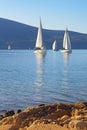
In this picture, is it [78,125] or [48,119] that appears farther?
[48,119]

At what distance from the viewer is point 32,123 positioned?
11.2 metres

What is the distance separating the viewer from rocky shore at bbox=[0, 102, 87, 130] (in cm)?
1042

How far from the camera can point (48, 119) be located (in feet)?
38.7

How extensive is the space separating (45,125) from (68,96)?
1566cm

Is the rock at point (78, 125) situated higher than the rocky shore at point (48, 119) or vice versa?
the rock at point (78, 125)

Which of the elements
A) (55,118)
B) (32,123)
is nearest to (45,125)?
(32,123)

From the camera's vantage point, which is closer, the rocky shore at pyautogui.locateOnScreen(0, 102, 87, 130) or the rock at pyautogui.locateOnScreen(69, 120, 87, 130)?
the rock at pyautogui.locateOnScreen(69, 120, 87, 130)

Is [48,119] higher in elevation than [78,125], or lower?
lower

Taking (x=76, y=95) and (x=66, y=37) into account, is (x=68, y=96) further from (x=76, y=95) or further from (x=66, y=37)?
(x=66, y=37)

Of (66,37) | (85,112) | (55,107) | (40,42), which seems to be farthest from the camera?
(66,37)

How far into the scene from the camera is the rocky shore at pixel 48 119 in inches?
410

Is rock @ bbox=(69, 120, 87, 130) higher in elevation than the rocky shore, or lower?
higher

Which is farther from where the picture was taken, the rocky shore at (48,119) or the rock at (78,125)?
the rocky shore at (48,119)

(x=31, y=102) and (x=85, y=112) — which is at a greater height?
(x=85, y=112)
